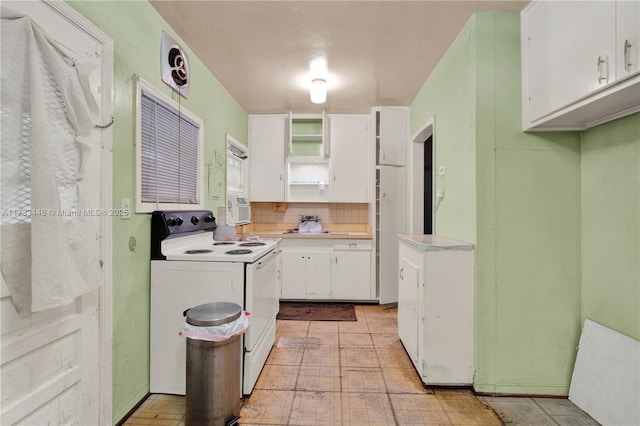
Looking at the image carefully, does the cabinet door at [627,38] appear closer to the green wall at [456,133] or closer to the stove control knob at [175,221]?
the green wall at [456,133]

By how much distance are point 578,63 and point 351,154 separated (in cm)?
264

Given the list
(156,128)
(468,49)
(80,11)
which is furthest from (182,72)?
(468,49)

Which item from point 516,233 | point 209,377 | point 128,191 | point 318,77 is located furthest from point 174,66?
point 516,233

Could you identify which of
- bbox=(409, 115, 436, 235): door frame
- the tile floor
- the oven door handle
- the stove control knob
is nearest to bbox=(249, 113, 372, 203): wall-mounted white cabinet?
bbox=(409, 115, 436, 235): door frame

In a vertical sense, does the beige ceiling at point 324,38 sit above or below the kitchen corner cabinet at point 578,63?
above

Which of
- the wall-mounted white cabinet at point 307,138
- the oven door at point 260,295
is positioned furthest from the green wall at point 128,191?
the wall-mounted white cabinet at point 307,138

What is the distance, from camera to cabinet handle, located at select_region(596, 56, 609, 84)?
133cm

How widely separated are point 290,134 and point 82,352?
3.21 metres

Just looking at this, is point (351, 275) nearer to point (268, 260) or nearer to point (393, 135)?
point (268, 260)

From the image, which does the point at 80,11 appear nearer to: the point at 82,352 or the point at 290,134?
the point at 82,352

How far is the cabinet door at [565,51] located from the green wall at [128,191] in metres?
2.46

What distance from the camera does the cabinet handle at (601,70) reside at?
52.2 inches

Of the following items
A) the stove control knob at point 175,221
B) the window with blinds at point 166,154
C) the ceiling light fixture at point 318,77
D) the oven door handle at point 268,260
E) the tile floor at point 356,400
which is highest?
the ceiling light fixture at point 318,77

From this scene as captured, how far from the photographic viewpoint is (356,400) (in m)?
1.86
